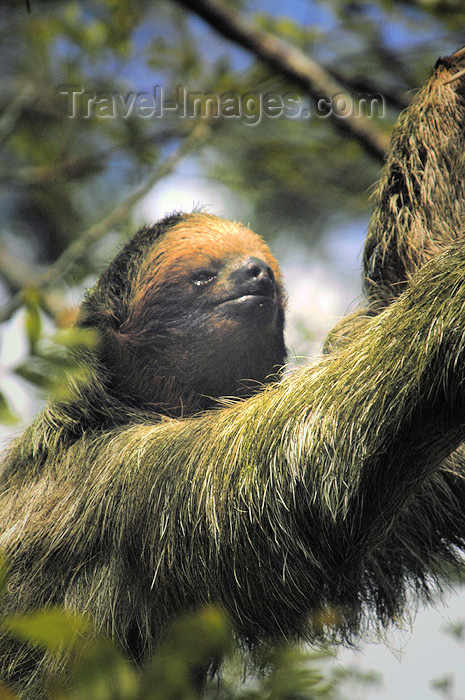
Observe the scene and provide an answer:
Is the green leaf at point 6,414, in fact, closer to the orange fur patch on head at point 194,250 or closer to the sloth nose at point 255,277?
the sloth nose at point 255,277

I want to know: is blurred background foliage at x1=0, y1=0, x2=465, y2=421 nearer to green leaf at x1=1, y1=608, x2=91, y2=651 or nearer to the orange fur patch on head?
the orange fur patch on head

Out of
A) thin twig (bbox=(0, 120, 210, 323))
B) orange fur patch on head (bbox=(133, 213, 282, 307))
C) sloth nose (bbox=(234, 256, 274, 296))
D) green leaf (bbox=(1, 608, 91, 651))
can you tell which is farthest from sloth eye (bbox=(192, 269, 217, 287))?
green leaf (bbox=(1, 608, 91, 651))

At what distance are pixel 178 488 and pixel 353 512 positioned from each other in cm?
95

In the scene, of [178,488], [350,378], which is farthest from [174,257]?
[350,378]

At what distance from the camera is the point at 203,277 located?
12.9 feet

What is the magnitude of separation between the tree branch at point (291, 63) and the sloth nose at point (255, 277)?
1.78 meters

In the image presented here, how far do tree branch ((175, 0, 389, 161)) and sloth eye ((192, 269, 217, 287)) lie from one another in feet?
6.20

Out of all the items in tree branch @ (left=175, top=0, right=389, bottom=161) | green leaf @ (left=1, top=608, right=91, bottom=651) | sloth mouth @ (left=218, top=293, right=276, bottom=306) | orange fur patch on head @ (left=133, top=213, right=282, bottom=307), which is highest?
tree branch @ (left=175, top=0, right=389, bottom=161)

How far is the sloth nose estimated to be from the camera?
3.71 m

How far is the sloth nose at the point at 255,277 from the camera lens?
371 cm

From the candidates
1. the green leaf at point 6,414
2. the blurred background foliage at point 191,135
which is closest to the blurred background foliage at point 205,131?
the blurred background foliage at point 191,135

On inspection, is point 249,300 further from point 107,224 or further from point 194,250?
point 107,224

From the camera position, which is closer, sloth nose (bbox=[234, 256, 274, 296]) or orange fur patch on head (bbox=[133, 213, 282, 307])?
sloth nose (bbox=[234, 256, 274, 296])

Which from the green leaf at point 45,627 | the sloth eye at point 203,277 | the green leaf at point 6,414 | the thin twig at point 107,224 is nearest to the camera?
the green leaf at point 45,627
